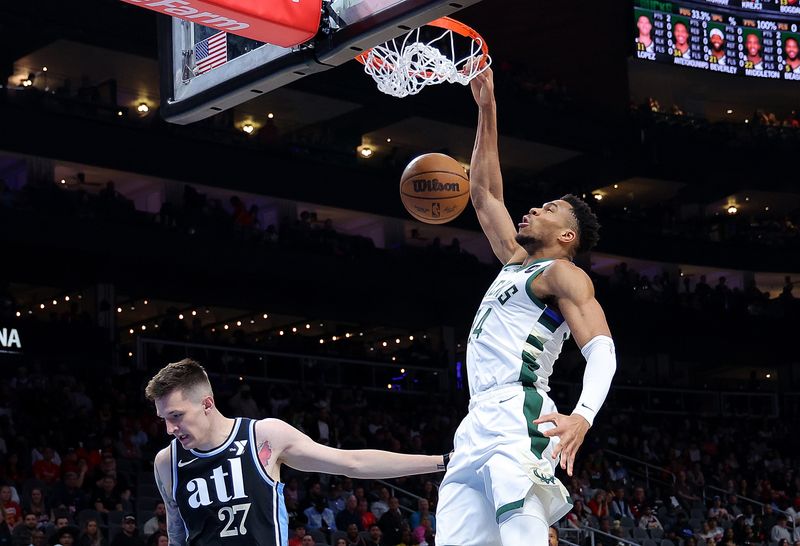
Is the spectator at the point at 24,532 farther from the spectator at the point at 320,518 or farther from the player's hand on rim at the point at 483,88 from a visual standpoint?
the player's hand on rim at the point at 483,88

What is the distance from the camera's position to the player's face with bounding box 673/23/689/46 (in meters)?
26.2

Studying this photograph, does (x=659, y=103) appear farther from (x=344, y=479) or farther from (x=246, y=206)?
(x=344, y=479)

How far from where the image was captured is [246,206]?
27.8 metres

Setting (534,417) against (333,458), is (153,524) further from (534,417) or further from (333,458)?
(534,417)

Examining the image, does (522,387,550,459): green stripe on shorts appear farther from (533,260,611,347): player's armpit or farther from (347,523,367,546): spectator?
(347,523,367,546): spectator

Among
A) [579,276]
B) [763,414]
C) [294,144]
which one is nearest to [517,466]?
[579,276]

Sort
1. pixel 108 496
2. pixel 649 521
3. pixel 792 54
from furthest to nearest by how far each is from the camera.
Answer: pixel 792 54, pixel 649 521, pixel 108 496

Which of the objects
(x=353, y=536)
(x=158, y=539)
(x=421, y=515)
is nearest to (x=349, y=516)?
(x=353, y=536)

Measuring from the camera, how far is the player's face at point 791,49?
27.1 meters

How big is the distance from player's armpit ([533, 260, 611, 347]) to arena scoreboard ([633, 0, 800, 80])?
2141cm

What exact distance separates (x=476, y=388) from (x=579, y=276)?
639 mm

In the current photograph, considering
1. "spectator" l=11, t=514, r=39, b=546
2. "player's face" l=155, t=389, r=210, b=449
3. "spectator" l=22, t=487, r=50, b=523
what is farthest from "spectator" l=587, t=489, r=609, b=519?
"player's face" l=155, t=389, r=210, b=449

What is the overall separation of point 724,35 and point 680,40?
123cm

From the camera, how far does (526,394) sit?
5.00 metres
